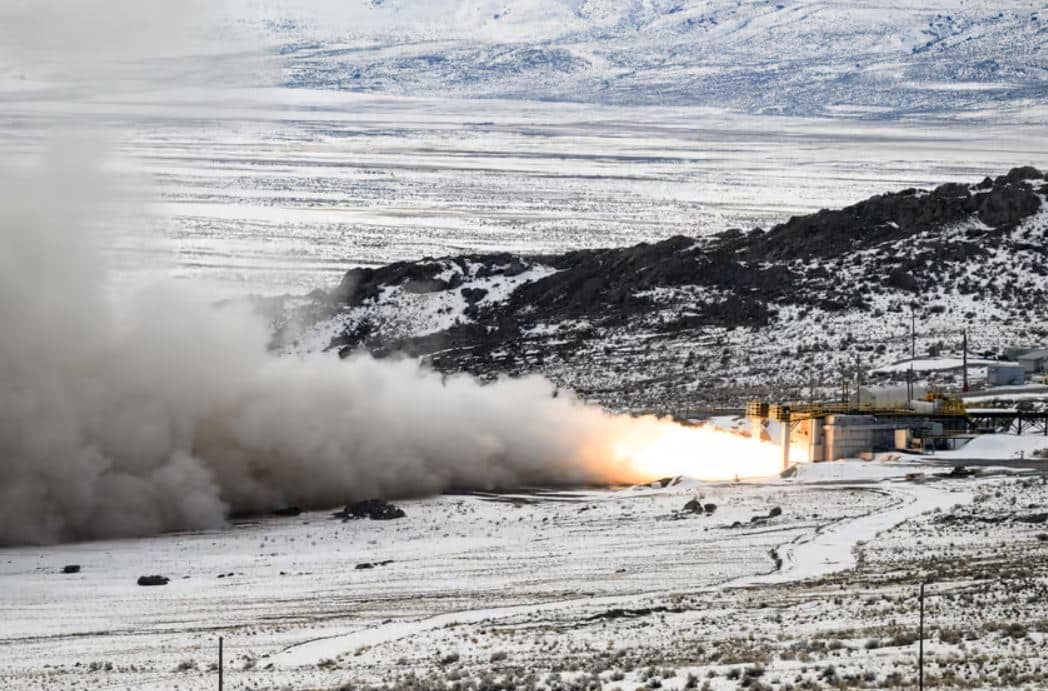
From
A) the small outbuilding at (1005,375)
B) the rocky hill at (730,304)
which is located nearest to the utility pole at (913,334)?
the rocky hill at (730,304)

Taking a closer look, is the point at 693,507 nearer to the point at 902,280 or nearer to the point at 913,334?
the point at 913,334

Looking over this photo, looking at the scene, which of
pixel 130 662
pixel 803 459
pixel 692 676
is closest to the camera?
pixel 692 676

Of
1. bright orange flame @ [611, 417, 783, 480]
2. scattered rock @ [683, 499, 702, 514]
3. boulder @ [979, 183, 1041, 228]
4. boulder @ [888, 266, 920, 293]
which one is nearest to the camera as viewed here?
scattered rock @ [683, 499, 702, 514]

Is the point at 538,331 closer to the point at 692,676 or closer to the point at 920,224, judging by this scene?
the point at 920,224

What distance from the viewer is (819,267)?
11994 cm

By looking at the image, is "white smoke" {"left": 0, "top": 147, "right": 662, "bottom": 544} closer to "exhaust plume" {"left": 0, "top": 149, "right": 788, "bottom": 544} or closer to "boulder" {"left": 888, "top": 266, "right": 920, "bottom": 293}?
"exhaust plume" {"left": 0, "top": 149, "right": 788, "bottom": 544}

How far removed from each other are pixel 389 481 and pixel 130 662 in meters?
27.7

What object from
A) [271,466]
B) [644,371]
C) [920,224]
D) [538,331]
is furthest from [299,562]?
[920,224]

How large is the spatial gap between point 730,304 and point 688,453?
1510 inches

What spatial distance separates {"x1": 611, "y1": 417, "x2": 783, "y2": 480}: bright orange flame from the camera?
255 ft

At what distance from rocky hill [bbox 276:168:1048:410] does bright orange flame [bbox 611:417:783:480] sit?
20.1 m

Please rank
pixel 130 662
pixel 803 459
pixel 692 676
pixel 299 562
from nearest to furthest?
1. pixel 692 676
2. pixel 130 662
3. pixel 299 562
4. pixel 803 459

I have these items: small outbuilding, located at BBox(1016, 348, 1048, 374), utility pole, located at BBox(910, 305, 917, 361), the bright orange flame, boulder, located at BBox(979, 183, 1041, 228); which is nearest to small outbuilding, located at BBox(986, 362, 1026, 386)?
small outbuilding, located at BBox(1016, 348, 1048, 374)

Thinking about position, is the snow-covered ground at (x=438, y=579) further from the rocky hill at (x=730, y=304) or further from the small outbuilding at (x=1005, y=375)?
the rocky hill at (x=730, y=304)
